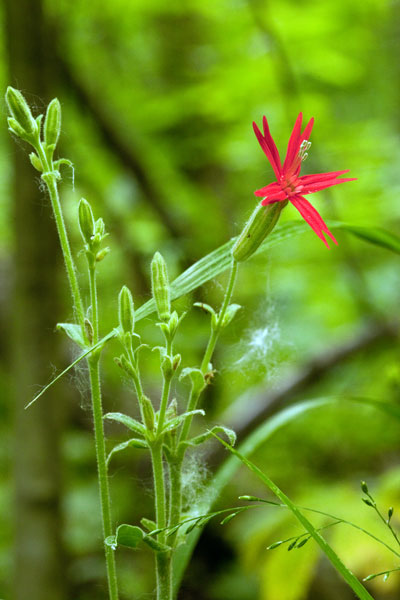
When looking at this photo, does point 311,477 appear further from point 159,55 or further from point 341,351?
point 159,55

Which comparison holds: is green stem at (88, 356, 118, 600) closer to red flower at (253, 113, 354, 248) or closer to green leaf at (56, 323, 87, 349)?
green leaf at (56, 323, 87, 349)

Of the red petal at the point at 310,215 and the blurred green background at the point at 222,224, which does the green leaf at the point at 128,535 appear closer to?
the red petal at the point at 310,215

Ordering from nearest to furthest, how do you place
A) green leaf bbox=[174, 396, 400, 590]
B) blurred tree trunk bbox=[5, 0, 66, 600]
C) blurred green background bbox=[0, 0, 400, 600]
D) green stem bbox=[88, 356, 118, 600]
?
green stem bbox=[88, 356, 118, 600] → green leaf bbox=[174, 396, 400, 590] → blurred tree trunk bbox=[5, 0, 66, 600] → blurred green background bbox=[0, 0, 400, 600]

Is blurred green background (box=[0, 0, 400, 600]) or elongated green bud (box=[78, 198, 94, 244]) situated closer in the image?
elongated green bud (box=[78, 198, 94, 244])

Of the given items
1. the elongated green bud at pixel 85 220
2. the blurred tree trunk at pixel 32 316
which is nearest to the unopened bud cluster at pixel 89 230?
the elongated green bud at pixel 85 220

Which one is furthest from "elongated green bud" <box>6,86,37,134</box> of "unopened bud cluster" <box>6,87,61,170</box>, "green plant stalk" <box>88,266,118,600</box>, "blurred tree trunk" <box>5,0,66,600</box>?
"blurred tree trunk" <box>5,0,66,600</box>

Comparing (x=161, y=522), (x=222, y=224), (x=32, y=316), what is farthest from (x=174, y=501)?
(x=222, y=224)
